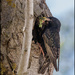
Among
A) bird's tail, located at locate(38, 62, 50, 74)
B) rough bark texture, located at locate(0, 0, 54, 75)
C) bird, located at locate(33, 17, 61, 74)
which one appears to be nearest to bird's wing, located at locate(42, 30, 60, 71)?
bird, located at locate(33, 17, 61, 74)

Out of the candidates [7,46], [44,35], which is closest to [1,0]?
[7,46]

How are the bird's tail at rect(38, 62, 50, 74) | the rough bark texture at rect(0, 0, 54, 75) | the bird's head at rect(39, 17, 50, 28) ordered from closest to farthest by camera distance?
the rough bark texture at rect(0, 0, 54, 75), the bird's tail at rect(38, 62, 50, 74), the bird's head at rect(39, 17, 50, 28)

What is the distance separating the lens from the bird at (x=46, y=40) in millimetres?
2279

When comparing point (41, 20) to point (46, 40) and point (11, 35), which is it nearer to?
point (46, 40)

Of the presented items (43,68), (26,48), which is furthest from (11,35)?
(43,68)

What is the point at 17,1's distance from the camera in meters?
1.56

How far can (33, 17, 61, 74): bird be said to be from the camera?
2.28 metres

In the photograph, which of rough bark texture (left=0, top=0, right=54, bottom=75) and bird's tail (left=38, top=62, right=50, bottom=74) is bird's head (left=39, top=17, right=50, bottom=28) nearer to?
bird's tail (left=38, top=62, right=50, bottom=74)

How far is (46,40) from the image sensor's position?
2350 millimetres

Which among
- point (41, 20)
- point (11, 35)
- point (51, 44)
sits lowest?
point (51, 44)

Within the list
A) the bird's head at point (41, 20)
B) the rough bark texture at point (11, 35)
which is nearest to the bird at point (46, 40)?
the bird's head at point (41, 20)

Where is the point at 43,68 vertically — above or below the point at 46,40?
below

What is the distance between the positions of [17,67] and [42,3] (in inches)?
58.7

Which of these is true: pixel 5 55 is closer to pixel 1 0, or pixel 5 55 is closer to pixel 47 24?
pixel 1 0
